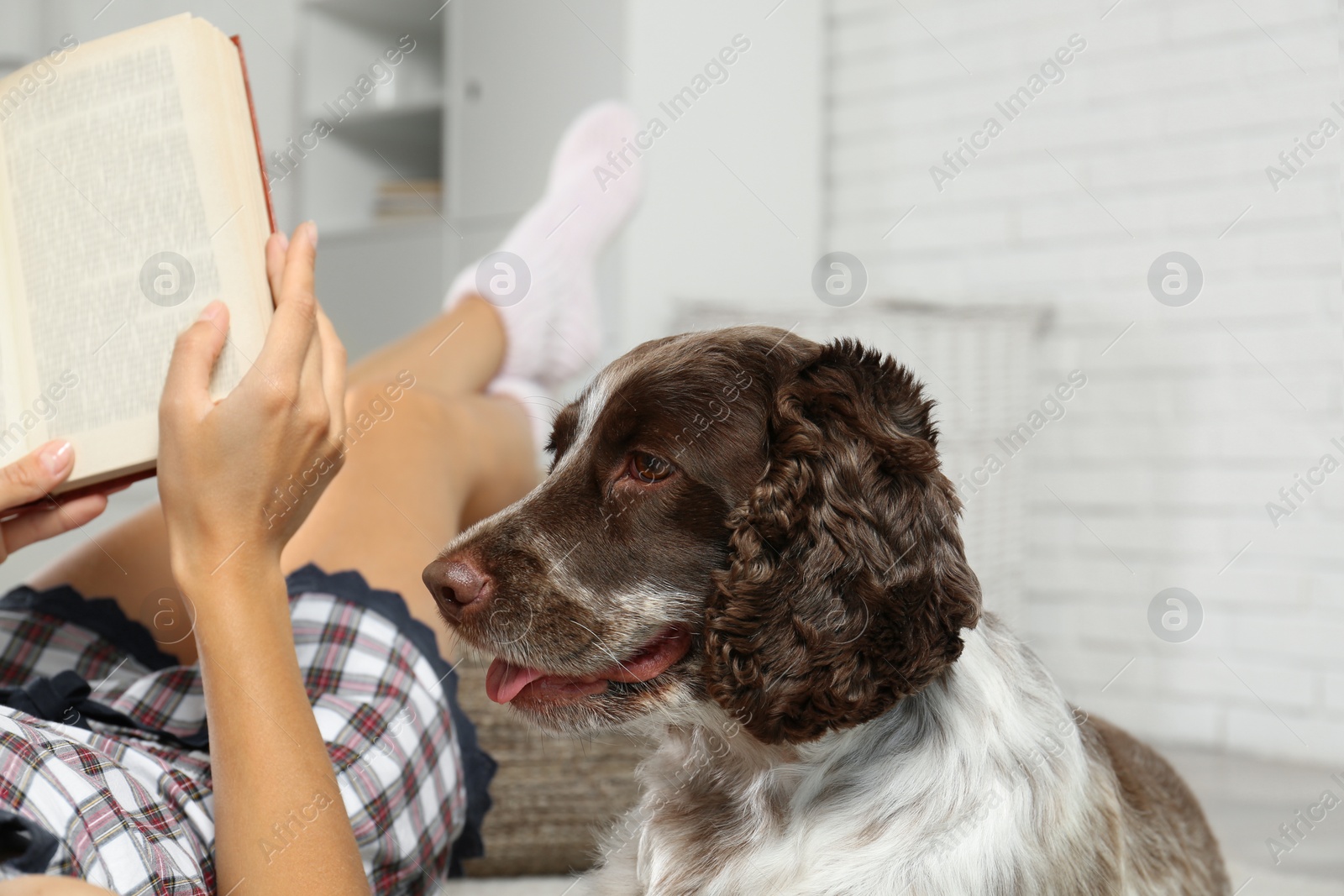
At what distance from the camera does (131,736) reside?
1.23 m

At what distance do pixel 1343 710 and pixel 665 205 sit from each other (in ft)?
8.59

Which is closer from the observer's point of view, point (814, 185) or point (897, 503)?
point (897, 503)

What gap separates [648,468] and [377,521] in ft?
1.97

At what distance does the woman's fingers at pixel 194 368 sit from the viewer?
1.02m

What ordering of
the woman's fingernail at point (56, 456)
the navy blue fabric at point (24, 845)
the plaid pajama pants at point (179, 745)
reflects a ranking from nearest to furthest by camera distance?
1. the navy blue fabric at point (24, 845)
2. the plaid pajama pants at point (179, 745)
3. the woman's fingernail at point (56, 456)

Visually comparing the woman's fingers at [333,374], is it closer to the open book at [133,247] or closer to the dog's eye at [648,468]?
the open book at [133,247]

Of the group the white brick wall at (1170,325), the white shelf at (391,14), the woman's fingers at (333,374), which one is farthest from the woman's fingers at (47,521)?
the white shelf at (391,14)

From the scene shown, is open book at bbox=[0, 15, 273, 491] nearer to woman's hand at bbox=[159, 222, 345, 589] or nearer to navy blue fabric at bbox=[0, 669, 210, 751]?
woman's hand at bbox=[159, 222, 345, 589]

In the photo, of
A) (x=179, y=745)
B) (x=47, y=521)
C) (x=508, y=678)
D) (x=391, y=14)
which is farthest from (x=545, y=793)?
(x=391, y=14)

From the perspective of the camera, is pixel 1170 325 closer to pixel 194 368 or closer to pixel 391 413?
pixel 391 413

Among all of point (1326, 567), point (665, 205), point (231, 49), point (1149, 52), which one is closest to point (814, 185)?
point (665, 205)

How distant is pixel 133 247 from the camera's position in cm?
110

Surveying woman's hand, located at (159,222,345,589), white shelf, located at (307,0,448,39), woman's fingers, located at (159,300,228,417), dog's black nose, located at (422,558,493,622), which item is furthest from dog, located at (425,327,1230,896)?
white shelf, located at (307,0,448,39)

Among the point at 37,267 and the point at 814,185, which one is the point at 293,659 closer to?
the point at 37,267
